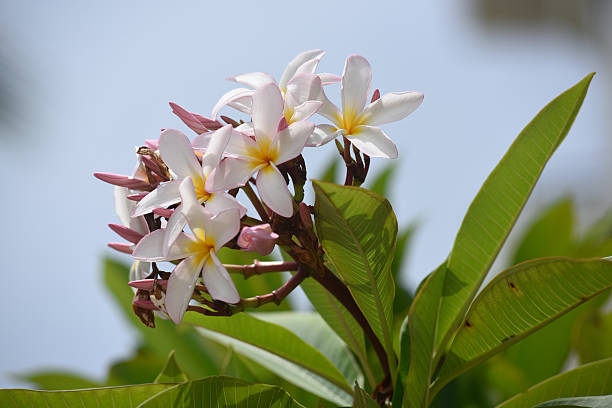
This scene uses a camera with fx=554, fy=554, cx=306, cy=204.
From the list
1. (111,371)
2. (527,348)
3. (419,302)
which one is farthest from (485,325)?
(111,371)

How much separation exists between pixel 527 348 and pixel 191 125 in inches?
25.7

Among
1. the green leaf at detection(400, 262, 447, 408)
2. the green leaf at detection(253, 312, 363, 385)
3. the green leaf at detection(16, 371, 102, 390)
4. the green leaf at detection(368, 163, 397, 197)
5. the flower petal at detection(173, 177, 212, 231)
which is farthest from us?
the green leaf at detection(368, 163, 397, 197)

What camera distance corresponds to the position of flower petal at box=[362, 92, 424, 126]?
43cm

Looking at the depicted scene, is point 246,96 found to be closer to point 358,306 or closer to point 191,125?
point 191,125

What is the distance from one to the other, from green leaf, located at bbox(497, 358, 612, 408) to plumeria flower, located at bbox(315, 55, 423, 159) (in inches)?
10.1

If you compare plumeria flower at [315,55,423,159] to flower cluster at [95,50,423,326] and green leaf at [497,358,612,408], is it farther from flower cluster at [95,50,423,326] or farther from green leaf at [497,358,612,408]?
green leaf at [497,358,612,408]

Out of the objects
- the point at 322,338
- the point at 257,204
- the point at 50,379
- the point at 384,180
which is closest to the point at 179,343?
the point at 50,379

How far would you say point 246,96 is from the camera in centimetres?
45

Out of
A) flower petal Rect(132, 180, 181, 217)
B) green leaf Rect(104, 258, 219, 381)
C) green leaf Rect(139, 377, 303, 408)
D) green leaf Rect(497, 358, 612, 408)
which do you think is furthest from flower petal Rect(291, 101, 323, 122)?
green leaf Rect(104, 258, 219, 381)

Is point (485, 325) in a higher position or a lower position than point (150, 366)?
higher

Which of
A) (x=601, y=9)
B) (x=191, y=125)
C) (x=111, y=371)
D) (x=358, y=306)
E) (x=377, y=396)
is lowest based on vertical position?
(x=111, y=371)

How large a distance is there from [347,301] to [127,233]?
0.20 meters

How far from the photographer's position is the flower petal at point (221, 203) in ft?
1.26

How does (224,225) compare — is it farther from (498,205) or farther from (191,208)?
(498,205)
